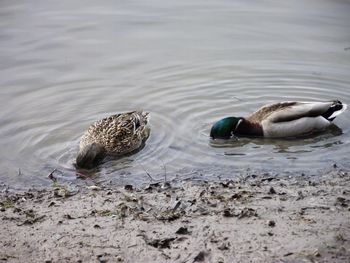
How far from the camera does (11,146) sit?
882 cm

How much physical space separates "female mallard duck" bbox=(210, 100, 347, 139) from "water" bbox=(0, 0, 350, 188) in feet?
0.54

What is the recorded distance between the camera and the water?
8320 mm

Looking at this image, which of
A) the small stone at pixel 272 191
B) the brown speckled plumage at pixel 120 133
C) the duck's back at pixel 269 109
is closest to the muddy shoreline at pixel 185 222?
the small stone at pixel 272 191

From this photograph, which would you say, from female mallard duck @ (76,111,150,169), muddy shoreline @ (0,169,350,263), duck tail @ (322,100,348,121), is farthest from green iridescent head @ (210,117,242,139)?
muddy shoreline @ (0,169,350,263)

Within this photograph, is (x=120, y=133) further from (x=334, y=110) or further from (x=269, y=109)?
(x=334, y=110)

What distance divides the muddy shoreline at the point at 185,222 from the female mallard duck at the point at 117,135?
133cm

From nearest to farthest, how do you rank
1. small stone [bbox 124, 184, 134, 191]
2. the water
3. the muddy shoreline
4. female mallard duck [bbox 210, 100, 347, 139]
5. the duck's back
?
the muddy shoreline
small stone [bbox 124, 184, 134, 191]
the water
female mallard duck [bbox 210, 100, 347, 139]
the duck's back

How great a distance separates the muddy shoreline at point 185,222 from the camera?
5520mm

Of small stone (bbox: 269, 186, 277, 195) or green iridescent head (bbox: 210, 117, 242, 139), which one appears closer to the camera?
small stone (bbox: 269, 186, 277, 195)

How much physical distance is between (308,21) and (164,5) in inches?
121

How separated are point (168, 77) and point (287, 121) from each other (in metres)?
2.48

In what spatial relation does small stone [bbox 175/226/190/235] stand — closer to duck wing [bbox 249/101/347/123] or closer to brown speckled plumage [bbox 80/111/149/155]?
brown speckled plumage [bbox 80/111/149/155]

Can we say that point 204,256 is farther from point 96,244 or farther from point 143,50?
point 143,50

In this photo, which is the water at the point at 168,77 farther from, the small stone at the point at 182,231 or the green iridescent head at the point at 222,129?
the small stone at the point at 182,231
